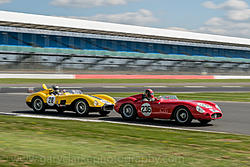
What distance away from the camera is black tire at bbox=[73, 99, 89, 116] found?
1101cm

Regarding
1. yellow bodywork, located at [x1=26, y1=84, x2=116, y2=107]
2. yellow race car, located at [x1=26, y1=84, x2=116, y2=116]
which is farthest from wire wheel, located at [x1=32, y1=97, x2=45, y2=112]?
yellow bodywork, located at [x1=26, y1=84, x2=116, y2=107]

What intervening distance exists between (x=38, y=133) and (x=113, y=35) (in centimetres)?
4836

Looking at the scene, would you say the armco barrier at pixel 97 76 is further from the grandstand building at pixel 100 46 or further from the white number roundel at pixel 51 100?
the white number roundel at pixel 51 100

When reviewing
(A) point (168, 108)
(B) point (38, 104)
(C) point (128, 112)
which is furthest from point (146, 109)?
(B) point (38, 104)

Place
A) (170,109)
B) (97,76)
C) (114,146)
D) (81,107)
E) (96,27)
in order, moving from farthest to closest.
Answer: (96,27) < (97,76) < (81,107) < (170,109) < (114,146)

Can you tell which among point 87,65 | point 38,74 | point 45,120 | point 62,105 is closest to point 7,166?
point 45,120

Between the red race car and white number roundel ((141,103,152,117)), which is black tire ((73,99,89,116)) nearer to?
the red race car

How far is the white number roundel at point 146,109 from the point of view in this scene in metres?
10.1

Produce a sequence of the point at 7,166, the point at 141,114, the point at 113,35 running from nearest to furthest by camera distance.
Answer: the point at 7,166 → the point at 141,114 → the point at 113,35

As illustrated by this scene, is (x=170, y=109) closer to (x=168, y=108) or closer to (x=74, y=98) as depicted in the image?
(x=168, y=108)

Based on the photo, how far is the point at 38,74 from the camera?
37.2 meters

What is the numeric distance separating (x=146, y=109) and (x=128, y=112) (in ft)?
2.03

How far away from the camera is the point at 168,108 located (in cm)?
973

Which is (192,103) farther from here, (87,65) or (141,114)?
(87,65)
